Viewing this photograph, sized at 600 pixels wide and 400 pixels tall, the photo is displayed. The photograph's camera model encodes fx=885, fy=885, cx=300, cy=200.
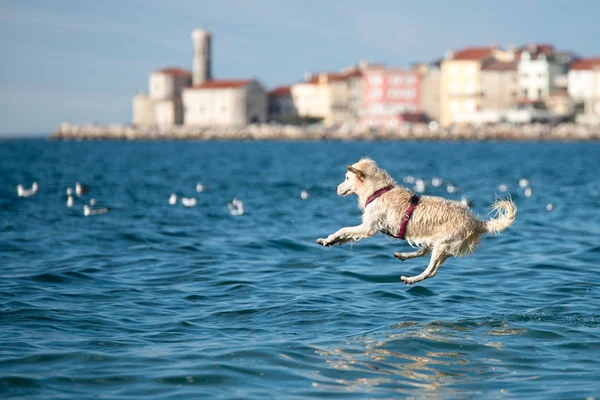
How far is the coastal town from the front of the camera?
132 meters

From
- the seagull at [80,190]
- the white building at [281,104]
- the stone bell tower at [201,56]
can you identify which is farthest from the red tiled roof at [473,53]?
the seagull at [80,190]

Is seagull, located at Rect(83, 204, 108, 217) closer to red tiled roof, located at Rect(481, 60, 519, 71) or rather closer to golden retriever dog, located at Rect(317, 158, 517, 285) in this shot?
golden retriever dog, located at Rect(317, 158, 517, 285)

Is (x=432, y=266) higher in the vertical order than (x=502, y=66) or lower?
lower

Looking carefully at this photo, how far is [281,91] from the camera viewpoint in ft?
541

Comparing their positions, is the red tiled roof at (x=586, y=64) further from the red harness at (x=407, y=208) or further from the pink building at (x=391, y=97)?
the red harness at (x=407, y=208)

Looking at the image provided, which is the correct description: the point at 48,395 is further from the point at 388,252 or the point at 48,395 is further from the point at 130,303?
the point at 388,252

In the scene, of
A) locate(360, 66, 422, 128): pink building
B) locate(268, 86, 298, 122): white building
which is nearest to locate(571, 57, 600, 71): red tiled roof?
locate(360, 66, 422, 128): pink building

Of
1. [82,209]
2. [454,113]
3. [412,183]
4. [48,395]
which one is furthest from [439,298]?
[454,113]

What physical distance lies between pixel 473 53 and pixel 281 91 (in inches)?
1553

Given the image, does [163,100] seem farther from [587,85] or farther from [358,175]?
[358,175]

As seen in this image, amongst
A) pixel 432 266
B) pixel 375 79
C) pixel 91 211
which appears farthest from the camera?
pixel 375 79

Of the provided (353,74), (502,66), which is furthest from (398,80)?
(502,66)

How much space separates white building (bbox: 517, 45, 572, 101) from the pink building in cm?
1688

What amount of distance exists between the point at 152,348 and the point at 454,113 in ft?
447
